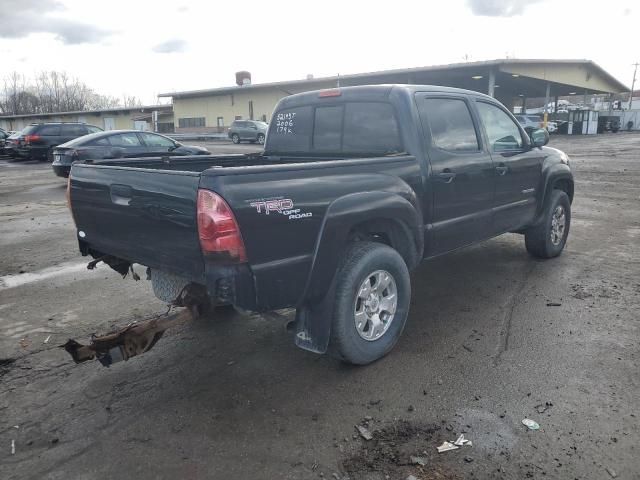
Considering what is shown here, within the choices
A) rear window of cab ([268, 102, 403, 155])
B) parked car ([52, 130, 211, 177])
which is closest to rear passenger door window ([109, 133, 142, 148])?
parked car ([52, 130, 211, 177])

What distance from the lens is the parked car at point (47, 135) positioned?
22.1 m

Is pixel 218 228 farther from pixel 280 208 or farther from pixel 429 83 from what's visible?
pixel 429 83

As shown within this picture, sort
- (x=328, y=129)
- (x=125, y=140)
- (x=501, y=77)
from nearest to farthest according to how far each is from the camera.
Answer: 1. (x=328, y=129)
2. (x=125, y=140)
3. (x=501, y=77)

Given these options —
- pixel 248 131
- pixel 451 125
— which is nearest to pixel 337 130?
pixel 451 125

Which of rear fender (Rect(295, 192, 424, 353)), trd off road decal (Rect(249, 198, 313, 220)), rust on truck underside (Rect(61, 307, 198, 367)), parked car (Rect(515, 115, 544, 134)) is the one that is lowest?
rust on truck underside (Rect(61, 307, 198, 367))

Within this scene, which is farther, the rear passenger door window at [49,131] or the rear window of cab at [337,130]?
the rear passenger door window at [49,131]

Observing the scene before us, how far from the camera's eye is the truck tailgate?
2.94m

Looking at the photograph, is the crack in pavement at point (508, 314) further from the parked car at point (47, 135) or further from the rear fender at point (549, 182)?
the parked car at point (47, 135)

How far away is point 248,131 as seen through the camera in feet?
119

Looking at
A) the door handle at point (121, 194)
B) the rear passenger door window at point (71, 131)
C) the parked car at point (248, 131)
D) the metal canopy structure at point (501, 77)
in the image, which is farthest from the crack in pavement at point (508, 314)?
the parked car at point (248, 131)

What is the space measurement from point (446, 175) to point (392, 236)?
783 millimetres

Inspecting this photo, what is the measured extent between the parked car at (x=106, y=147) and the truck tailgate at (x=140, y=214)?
943cm

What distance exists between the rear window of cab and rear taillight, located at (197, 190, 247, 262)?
1883 millimetres

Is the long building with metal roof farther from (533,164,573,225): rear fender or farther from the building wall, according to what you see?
(533,164,573,225): rear fender
